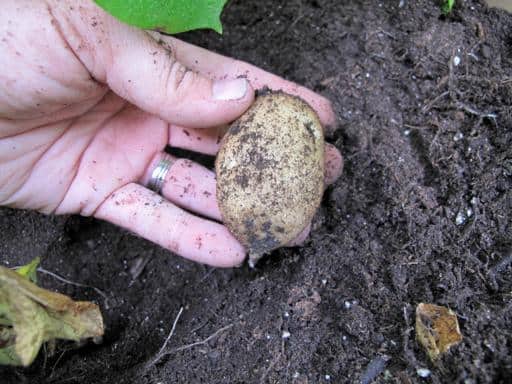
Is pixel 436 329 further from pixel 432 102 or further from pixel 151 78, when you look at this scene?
pixel 151 78

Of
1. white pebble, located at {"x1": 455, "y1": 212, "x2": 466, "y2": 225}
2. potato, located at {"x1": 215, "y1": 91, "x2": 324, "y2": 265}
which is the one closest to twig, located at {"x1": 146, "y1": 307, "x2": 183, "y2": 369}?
potato, located at {"x1": 215, "y1": 91, "x2": 324, "y2": 265}

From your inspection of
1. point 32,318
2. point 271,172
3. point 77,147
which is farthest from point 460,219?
point 77,147

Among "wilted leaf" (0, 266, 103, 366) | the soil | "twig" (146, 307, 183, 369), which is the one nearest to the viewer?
"wilted leaf" (0, 266, 103, 366)

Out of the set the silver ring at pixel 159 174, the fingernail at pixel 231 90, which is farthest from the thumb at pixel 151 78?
the silver ring at pixel 159 174

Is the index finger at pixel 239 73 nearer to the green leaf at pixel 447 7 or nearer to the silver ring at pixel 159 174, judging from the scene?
the silver ring at pixel 159 174

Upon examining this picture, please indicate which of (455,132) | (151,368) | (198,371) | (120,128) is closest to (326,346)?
(198,371)

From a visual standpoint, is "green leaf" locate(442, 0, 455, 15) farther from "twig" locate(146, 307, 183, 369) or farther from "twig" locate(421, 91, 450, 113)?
"twig" locate(146, 307, 183, 369)
